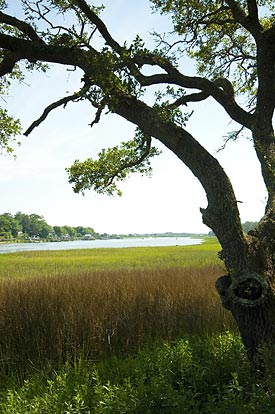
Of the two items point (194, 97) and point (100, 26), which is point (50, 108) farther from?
point (194, 97)

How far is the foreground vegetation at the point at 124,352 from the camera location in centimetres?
386

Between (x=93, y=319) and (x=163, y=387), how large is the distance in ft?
9.39

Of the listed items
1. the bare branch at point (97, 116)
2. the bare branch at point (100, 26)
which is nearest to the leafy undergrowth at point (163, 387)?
the bare branch at point (97, 116)

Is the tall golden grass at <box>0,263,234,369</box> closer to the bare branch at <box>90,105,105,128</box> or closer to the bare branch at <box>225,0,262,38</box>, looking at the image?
the bare branch at <box>90,105,105,128</box>

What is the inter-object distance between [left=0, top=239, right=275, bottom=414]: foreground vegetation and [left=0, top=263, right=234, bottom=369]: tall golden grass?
16 mm

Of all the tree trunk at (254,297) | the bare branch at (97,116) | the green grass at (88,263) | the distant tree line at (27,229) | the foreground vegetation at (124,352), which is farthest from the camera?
the distant tree line at (27,229)

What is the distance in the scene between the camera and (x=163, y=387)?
4000 millimetres

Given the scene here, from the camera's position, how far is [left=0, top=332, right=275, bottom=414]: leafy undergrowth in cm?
364

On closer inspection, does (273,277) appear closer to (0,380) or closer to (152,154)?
(152,154)

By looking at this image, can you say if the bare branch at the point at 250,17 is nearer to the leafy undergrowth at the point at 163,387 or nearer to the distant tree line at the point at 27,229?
the leafy undergrowth at the point at 163,387

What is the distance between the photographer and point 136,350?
21.5 ft

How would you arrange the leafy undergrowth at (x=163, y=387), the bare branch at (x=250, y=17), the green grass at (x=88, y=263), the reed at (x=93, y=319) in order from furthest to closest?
the green grass at (x=88, y=263) < the reed at (x=93, y=319) < the bare branch at (x=250, y=17) < the leafy undergrowth at (x=163, y=387)

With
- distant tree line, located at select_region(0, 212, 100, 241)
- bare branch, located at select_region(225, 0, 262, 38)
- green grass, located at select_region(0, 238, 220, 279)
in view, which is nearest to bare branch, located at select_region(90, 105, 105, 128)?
bare branch, located at select_region(225, 0, 262, 38)

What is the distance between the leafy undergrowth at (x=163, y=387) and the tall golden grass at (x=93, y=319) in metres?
0.57
